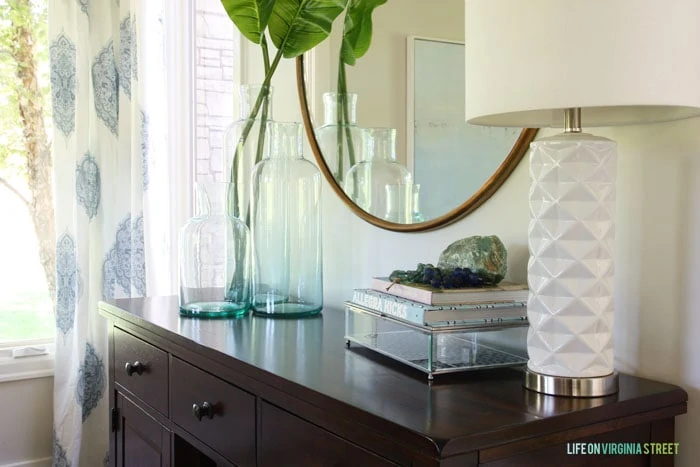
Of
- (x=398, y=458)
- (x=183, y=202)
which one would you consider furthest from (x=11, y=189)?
(x=398, y=458)

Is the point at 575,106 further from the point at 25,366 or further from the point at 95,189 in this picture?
the point at 25,366

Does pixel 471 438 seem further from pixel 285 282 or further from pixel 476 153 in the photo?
pixel 285 282

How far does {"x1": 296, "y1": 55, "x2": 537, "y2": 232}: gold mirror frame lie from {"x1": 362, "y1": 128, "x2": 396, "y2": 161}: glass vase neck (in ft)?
0.49

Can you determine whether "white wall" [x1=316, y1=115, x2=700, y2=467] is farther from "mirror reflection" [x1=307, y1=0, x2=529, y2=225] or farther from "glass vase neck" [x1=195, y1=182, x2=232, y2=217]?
"glass vase neck" [x1=195, y1=182, x2=232, y2=217]

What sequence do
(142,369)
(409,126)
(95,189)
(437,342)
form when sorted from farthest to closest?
(95,189), (142,369), (409,126), (437,342)

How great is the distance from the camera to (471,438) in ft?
2.70

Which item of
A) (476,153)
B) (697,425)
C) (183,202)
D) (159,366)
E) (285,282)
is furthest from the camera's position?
(183,202)

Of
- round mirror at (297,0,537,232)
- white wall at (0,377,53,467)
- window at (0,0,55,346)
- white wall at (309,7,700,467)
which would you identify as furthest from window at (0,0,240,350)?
white wall at (309,7,700,467)

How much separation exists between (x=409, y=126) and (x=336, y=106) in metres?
0.39

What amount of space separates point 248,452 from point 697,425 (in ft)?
2.37

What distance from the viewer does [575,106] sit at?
0.87 metres

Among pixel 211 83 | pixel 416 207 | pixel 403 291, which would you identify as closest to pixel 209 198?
pixel 416 207

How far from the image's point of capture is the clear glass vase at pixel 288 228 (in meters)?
1.79

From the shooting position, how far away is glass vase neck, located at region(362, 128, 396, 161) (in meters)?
1.66
